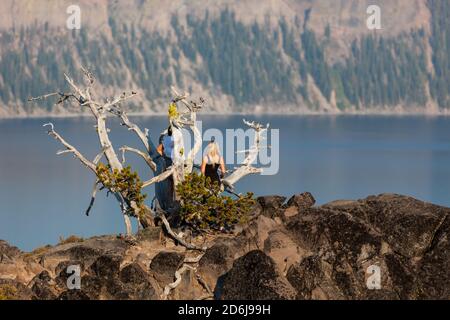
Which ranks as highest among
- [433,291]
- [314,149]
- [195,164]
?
[195,164]

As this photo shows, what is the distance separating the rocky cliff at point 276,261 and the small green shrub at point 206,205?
2.03ft

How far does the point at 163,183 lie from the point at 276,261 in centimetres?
703

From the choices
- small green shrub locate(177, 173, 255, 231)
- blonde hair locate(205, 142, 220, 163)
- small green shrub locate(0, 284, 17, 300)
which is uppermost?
blonde hair locate(205, 142, 220, 163)

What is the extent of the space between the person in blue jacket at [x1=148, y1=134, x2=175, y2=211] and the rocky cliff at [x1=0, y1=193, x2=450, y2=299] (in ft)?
7.59

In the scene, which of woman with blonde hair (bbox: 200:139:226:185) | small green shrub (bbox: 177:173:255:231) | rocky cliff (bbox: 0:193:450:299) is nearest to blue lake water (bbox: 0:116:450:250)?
woman with blonde hair (bbox: 200:139:226:185)

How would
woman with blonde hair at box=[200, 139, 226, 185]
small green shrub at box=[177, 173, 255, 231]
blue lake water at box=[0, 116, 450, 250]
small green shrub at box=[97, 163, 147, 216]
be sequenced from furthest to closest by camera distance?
blue lake water at box=[0, 116, 450, 250] < woman with blonde hair at box=[200, 139, 226, 185] < small green shrub at box=[97, 163, 147, 216] < small green shrub at box=[177, 173, 255, 231]

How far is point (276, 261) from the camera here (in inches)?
1097

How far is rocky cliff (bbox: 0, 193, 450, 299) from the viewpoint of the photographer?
86.1 feet

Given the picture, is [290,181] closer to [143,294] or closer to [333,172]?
[333,172]

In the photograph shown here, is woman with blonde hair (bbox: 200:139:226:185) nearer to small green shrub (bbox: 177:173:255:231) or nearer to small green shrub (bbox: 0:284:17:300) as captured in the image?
small green shrub (bbox: 177:173:255:231)

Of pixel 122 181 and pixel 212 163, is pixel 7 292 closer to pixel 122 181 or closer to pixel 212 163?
pixel 122 181

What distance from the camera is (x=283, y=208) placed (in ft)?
109

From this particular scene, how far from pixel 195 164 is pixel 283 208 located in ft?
12.5
